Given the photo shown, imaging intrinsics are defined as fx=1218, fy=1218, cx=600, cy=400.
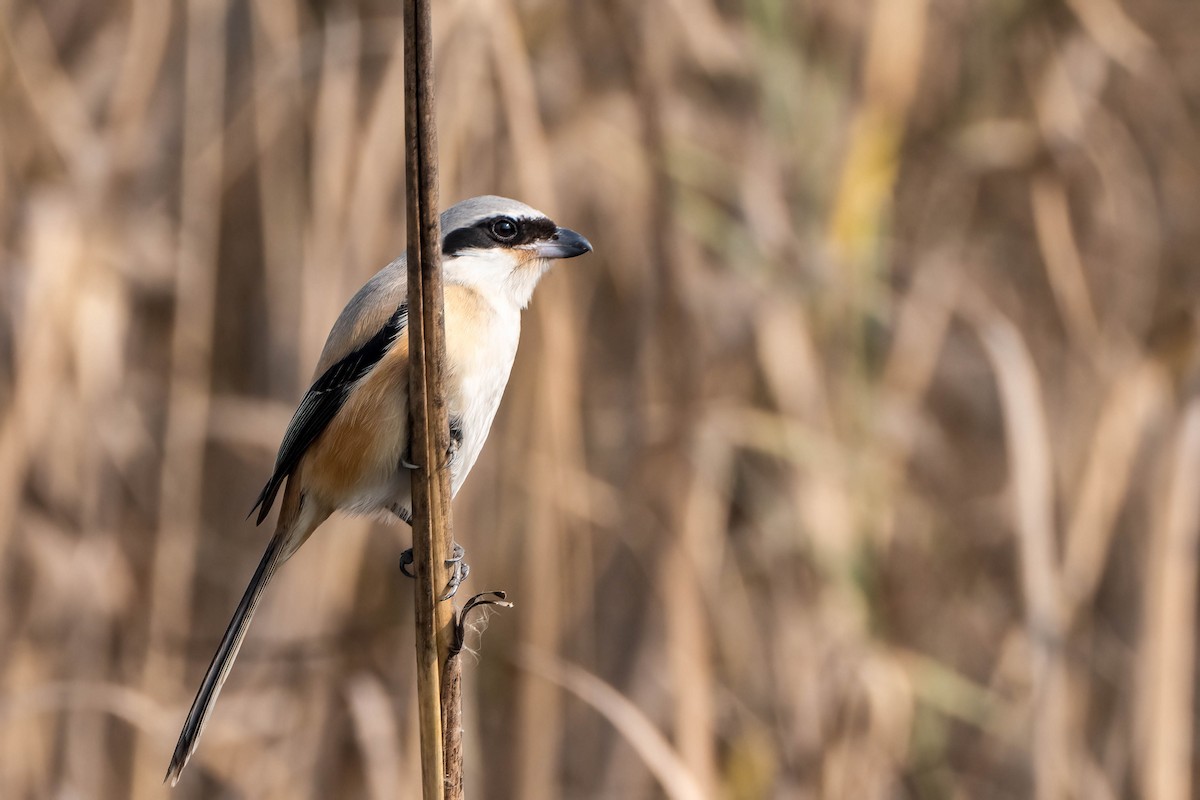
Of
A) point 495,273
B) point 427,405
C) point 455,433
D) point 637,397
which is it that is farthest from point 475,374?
point 637,397

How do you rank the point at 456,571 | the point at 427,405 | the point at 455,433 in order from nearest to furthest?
1. the point at 427,405
2. the point at 456,571
3. the point at 455,433

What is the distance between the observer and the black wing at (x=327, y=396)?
6.14 feet

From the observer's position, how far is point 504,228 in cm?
198

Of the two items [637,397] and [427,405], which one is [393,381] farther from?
[637,397]

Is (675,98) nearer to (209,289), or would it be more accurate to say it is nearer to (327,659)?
(209,289)

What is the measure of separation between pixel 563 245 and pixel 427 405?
78 centimetres

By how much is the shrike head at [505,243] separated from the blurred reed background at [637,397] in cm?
24

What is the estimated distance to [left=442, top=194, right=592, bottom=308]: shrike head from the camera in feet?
6.39

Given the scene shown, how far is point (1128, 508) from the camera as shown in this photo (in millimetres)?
2754

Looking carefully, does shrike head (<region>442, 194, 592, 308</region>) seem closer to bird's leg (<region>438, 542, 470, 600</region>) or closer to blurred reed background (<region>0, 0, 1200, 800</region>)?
blurred reed background (<region>0, 0, 1200, 800</region>)

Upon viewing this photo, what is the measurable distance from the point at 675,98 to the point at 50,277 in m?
1.34

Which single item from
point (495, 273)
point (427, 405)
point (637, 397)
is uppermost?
point (495, 273)

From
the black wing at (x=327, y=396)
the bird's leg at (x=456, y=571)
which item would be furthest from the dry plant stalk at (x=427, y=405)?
the black wing at (x=327, y=396)

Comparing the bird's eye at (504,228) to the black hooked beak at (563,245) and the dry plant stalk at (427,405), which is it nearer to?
the black hooked beak at (563,245)
